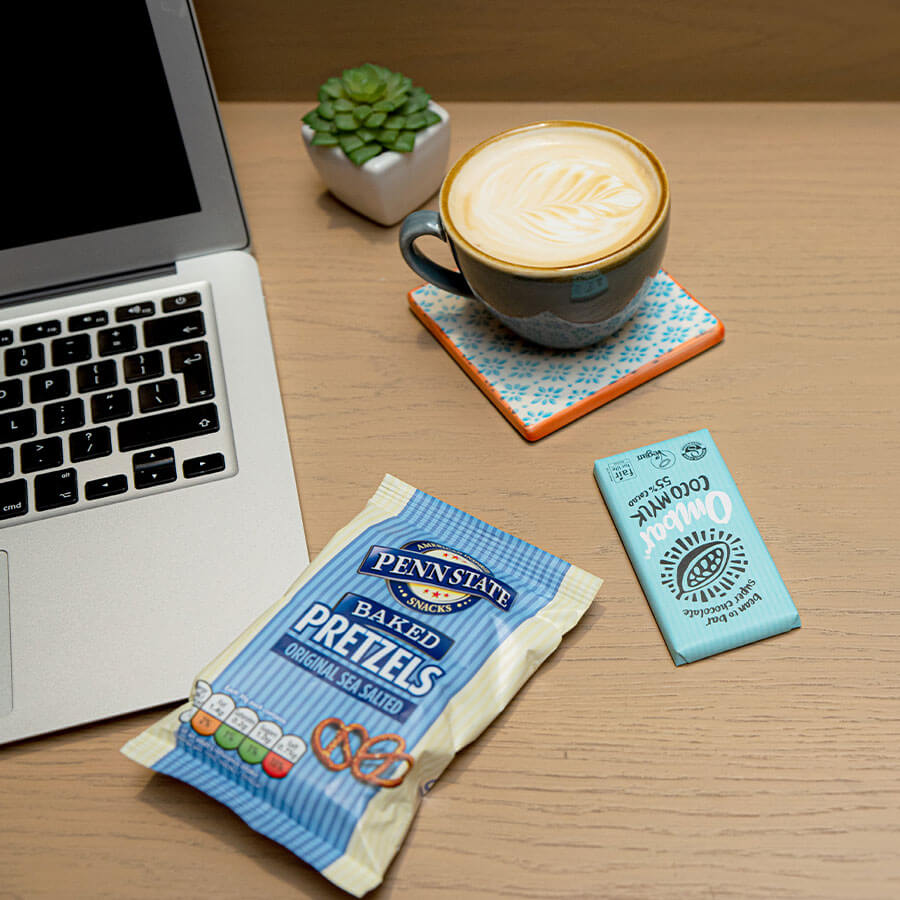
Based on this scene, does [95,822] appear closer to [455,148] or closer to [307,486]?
[307,486]

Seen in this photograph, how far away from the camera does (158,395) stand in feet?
1.89

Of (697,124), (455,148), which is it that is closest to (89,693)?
(455,148)

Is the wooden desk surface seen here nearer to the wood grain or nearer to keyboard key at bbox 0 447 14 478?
the wood grain

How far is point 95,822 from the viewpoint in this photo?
46cm

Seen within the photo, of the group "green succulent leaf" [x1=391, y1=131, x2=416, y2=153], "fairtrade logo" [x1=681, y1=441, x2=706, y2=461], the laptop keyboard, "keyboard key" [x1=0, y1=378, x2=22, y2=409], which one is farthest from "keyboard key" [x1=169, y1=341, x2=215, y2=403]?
"fairtrade logo" [x1=681, y1=441, x2=706, y2=461]

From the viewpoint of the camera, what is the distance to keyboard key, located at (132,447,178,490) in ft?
1.81

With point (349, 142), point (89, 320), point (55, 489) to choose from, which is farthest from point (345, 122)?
point (55, 489)

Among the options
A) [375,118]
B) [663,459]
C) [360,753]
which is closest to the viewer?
[360,753]

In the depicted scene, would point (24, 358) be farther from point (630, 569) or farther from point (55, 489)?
point (630, 569)

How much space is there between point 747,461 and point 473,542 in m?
0.19

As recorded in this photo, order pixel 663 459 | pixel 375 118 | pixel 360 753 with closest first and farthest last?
pixel 360 753
pixel 663 459
pixel 375 118

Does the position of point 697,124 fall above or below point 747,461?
above

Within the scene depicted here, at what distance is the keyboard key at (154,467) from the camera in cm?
55

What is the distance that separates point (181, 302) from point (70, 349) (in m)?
0.08
